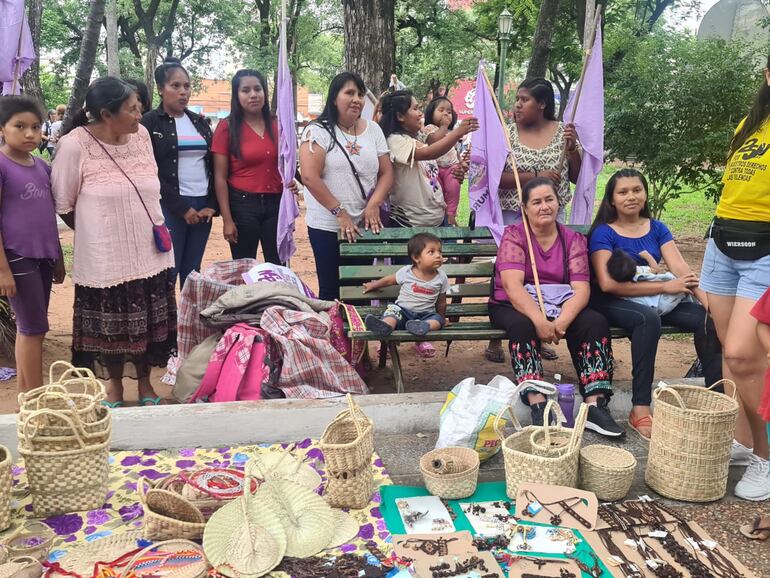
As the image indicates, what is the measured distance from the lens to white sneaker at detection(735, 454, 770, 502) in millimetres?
3145

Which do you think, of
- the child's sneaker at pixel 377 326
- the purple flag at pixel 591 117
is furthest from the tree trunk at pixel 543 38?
the child's sneaker at pixel 377 326

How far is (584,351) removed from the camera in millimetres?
3930

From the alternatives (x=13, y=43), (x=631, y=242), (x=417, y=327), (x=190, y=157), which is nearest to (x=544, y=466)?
(x=417, y=327)

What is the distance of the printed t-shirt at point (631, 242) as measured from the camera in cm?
421

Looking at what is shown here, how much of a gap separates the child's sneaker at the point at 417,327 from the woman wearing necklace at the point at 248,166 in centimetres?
148

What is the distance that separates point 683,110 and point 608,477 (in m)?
7.63

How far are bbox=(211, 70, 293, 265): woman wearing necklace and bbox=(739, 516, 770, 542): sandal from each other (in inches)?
137

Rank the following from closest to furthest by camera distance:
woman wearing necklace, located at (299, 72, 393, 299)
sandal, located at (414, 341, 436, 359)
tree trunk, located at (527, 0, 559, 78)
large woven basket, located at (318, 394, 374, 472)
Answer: large woven basket, located at (318, 394, 374, 472) < woman wearing necklace, located at (299, 72, 393, 299) < sandal, located at (414, 341, 436, 359) < tree trunk, located at (527, 0, 559, 78)

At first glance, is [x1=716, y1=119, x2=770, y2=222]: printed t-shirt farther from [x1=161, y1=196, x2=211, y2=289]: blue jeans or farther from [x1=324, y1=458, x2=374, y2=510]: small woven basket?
[x1=161, y1=196, x2=211, y2=289]: blue jeans

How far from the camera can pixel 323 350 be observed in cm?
408

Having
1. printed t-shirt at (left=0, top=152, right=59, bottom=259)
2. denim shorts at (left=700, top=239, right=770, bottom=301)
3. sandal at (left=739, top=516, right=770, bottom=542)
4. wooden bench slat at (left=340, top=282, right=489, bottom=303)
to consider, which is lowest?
sandal at (left=739, top=516, right=770, bottom=542)

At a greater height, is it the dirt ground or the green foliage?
the green foliage

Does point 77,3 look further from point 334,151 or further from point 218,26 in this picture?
point 334,151

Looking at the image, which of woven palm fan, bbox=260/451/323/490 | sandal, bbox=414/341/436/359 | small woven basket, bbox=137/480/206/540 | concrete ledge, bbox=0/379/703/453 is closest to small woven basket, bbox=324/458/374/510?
woven palm fan, bbox=260/451/323/490
